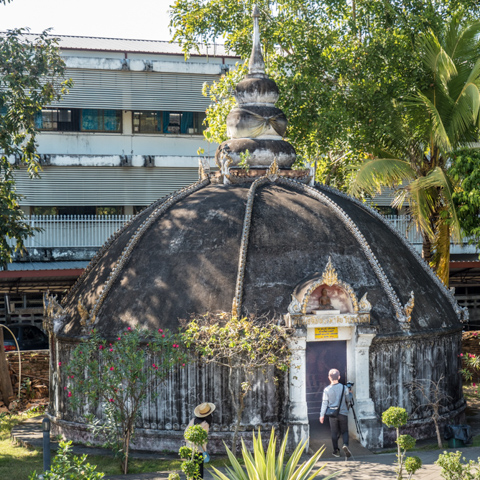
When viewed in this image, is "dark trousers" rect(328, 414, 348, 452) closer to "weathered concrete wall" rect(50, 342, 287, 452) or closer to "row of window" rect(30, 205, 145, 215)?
"weathered concrete wall" rect(50, 342, 287, 452)

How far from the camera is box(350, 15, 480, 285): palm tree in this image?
60.3 ft

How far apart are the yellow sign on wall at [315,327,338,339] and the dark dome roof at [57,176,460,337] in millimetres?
746

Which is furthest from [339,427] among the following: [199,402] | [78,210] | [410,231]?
[78,210]

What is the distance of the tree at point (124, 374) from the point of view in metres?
12.1

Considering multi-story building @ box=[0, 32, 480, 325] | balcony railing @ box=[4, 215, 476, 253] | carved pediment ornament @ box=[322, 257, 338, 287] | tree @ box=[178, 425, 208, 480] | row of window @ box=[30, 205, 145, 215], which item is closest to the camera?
tree @ box=[178, 425, 208, 480]

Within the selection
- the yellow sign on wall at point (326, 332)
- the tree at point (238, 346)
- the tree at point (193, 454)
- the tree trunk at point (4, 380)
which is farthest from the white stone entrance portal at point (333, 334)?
the tree trunk at point (4, 380)

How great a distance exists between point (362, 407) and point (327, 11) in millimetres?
12246

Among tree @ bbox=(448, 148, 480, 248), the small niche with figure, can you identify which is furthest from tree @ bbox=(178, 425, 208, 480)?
tree @ bbox=(448, 148, 480, 248)

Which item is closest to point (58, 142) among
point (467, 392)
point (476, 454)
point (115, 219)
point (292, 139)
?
point (115, 219)

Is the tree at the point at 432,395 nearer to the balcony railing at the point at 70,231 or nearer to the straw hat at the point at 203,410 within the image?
the straw hat at the point at 203,410

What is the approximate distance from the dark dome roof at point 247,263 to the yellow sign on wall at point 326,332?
0.75 metres

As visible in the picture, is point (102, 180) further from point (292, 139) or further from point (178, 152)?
point (292, 139)

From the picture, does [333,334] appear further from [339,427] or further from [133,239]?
[133,239]

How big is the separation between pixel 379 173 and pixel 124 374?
31.9 ft
